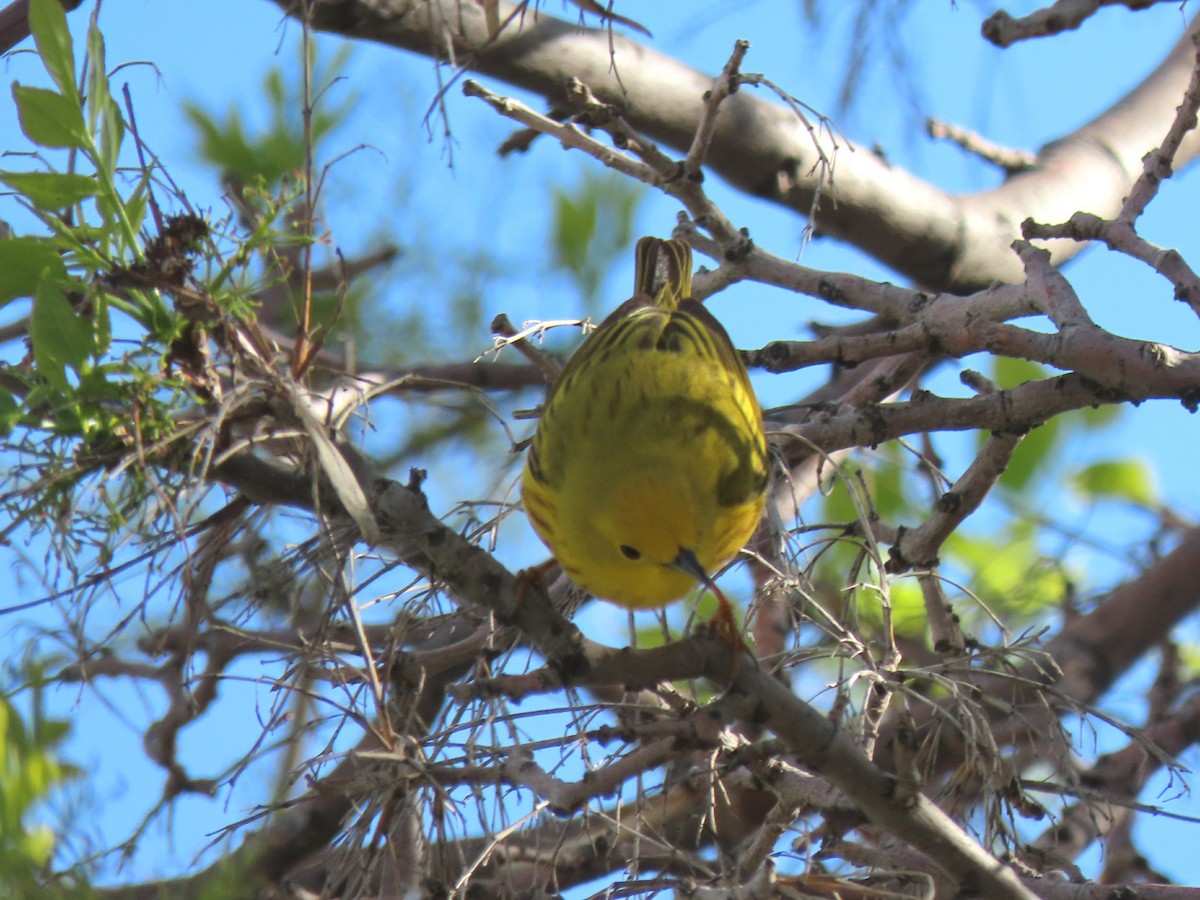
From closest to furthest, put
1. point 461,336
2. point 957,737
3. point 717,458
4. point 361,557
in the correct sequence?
point 361,557, point 717,458, point 957,737, point 461,336

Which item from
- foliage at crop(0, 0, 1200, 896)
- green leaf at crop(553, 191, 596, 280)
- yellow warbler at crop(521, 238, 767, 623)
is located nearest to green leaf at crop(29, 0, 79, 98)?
foliage at crop(0, 0, 1200, 896)

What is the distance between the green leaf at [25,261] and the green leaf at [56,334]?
0.02 metres

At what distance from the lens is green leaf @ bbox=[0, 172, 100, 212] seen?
4.87ft

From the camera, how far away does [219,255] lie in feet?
5.01

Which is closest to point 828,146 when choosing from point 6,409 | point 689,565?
point 689,565

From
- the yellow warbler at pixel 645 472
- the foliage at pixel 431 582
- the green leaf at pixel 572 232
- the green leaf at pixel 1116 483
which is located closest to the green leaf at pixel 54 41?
the foliage at pixel 431 582

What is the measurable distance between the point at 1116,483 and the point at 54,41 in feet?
11.9

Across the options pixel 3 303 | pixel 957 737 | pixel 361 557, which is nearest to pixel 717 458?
pixel 361 557

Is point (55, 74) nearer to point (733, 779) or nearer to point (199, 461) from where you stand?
point (199, 461)

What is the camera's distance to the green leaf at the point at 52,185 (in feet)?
4.87

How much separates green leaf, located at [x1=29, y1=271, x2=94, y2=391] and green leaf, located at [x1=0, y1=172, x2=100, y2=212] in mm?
91

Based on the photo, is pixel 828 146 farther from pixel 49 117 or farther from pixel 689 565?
pixel 49 117

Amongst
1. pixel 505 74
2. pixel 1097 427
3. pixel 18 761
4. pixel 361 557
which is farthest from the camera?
pixel 1097 427

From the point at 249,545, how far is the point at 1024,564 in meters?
2.82
